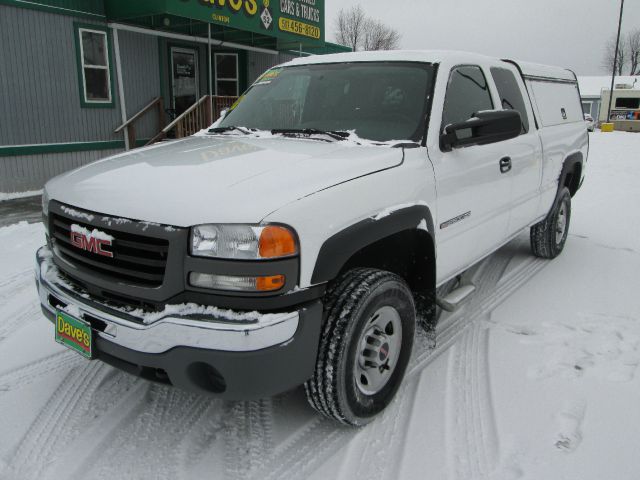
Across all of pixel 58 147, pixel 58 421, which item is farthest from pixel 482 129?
pixel 58 147

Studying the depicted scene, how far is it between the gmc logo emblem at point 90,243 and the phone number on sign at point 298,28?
10981 mm

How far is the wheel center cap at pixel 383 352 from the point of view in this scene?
2776 mm

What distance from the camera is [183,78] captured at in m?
12.7

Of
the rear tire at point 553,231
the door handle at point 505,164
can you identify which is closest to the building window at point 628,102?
the rear tire at point 553,231

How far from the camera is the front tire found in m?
2.45

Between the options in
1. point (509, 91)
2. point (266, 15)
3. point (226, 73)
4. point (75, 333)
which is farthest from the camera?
point (226, 73)

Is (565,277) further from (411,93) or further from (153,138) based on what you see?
(153,138)

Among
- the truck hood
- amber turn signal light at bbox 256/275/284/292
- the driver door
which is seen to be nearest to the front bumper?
amber turn signal light at bbox 256/275/284/292

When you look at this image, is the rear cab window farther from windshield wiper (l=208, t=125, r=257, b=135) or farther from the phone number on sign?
the phone number on sign

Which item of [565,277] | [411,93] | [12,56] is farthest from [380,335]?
[12,56]

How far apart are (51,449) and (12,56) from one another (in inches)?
340

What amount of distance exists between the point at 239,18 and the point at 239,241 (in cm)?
1020

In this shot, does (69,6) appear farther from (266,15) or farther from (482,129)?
(482,129)

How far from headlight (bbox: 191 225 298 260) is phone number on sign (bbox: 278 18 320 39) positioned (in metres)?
11.3
